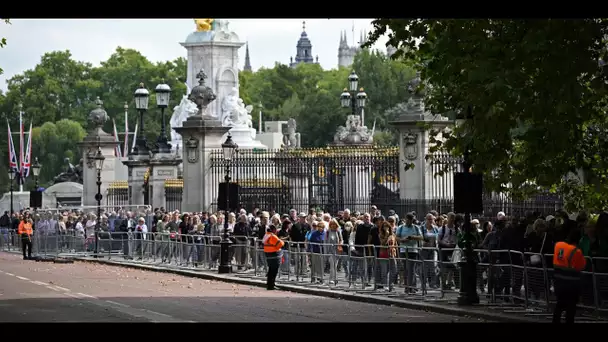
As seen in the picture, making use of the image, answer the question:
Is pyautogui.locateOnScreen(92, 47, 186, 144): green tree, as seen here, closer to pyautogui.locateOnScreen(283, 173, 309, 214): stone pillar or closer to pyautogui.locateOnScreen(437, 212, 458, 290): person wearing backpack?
pyautogui.locateOnScreen(283, 173, 309, 214): stone pillar

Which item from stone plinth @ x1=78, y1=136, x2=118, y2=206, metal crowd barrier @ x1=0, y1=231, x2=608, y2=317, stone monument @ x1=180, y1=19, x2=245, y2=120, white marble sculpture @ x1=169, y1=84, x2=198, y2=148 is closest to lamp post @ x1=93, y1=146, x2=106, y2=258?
stone plinth @ x1=78, y1=136, x2=118, y2=206

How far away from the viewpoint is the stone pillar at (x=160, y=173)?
5469 cm

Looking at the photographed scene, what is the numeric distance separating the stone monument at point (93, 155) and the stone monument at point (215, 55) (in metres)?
7.02

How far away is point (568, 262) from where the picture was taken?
2052 centimetres

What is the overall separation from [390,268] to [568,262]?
9.22 m

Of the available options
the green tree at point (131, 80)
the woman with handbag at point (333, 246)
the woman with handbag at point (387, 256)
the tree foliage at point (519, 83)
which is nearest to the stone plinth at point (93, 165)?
the woman with handbag at point (333, 246)

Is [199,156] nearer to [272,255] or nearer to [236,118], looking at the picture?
[272,255]

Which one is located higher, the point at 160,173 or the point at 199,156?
the point at 199,156

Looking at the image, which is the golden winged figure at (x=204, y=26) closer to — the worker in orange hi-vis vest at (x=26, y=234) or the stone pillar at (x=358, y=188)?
the worker in orange hi-vis vest at (x=26, y=234)

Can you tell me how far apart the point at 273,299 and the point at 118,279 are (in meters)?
8.18

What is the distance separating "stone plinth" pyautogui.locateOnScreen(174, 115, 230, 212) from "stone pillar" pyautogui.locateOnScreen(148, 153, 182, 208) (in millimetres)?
6168

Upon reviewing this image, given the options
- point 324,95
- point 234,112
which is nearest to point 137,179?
point 234,112
